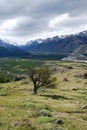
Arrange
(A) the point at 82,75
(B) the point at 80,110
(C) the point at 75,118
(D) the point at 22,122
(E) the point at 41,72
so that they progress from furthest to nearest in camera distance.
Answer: (A) the point at 82,75
(E) the point at 41,72
(B) the point at 80,110
(C) the point at 75,118
(D) the point at 22,122

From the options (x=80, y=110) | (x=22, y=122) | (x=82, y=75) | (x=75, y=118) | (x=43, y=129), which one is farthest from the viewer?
(x=82, y=75)

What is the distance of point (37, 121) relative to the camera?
3222 cm

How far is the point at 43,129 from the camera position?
2889cm

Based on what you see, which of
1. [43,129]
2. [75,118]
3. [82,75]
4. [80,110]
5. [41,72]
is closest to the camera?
[43,129]

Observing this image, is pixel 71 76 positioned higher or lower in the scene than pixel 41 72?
lower

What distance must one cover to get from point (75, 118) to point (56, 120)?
4536mm

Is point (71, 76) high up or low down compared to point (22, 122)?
down

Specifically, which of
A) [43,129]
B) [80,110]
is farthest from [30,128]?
[80,110]

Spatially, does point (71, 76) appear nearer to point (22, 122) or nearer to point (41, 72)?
point (41, 72)

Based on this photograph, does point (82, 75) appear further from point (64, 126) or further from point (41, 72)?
point (64, 126)

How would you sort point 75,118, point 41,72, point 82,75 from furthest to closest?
point 82,75 → point 41,72 → point 75,118

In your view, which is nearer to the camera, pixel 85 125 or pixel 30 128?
pixel 30 128

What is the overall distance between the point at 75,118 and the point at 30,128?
931cm

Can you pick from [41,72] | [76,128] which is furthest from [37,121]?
[41,72]
